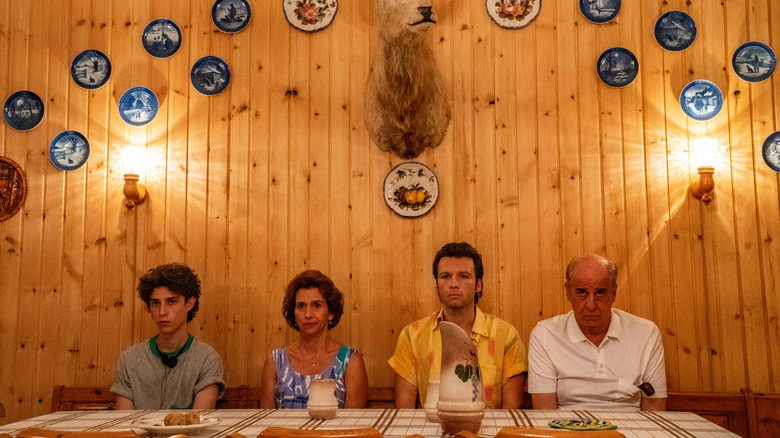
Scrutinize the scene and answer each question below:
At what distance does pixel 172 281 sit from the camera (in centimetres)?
361

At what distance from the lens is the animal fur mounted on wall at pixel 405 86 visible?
357 centimetres

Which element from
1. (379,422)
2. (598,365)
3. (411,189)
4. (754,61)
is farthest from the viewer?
(411,189)

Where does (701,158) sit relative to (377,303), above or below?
above

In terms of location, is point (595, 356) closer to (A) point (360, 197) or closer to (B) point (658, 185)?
(B) point (658, 185)

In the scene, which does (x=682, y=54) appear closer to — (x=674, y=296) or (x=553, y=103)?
(x=553, y=103)

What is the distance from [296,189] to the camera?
4059 millimetres

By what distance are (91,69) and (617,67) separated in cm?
300

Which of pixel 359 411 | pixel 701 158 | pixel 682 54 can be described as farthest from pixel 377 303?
pixel 682 54

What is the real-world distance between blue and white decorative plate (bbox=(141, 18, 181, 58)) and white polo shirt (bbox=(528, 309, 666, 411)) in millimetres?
2619

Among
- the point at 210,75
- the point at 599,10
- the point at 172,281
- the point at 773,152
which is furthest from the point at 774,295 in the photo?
the point at 210,75

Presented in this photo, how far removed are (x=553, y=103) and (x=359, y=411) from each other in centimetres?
213

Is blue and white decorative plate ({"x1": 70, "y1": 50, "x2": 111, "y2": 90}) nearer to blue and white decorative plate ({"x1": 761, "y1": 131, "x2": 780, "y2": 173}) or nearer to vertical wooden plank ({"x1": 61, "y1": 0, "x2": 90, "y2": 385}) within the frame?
vertical wooden plank ({"x1": 61, "y1": 0, "x2": 90, "y2": 385})

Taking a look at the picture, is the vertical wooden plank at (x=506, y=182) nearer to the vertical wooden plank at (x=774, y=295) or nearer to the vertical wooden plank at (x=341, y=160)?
the vertical wooden plank at (x=341, y=160)

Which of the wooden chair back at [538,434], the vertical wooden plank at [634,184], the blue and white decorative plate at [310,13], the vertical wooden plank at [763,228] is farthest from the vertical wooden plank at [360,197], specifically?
the wooden chair back at [538,434]
